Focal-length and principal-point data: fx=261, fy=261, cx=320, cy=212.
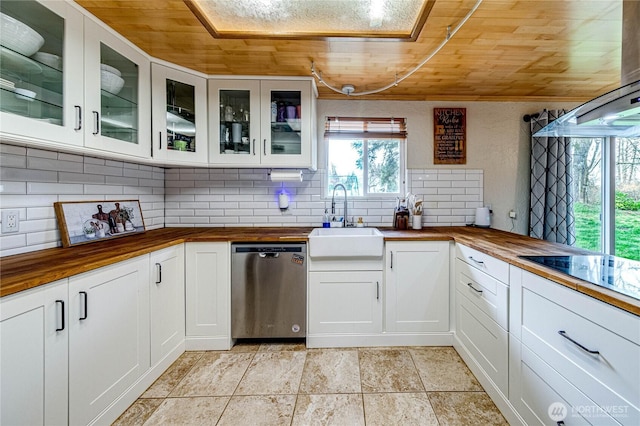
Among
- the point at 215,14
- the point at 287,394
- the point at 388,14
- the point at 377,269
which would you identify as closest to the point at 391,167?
the point at 377,269

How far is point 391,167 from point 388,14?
1.46m

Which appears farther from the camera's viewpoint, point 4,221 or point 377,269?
point 377,269

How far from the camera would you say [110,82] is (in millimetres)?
1644

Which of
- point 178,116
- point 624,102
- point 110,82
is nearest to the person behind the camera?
point 624,102

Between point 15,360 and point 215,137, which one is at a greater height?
point 215,137

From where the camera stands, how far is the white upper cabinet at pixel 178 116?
2.00m

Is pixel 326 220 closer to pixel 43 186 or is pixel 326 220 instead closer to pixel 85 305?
pixel 85 305

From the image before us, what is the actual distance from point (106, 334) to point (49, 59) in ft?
4.69

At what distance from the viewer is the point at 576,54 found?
187 cm

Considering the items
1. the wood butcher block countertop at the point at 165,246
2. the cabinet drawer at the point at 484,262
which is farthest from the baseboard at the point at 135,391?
the cabinet drawer at the point at 484,262

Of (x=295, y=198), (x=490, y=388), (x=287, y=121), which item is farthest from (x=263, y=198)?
(x=490, y=388)

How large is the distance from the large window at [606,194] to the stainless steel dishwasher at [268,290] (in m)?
2.97

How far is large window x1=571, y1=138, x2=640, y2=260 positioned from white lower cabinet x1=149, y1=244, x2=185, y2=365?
3.86 meters

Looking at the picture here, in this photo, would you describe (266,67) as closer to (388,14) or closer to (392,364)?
(388,14)
